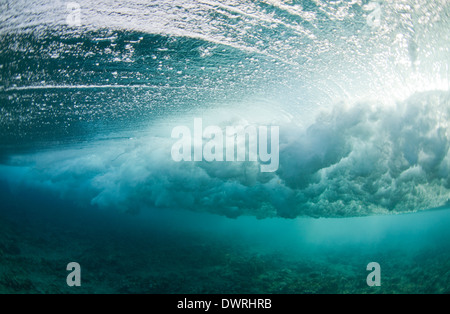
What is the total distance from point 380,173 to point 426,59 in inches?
202

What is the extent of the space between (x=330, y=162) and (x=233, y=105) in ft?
15.5

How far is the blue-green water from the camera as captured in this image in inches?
151

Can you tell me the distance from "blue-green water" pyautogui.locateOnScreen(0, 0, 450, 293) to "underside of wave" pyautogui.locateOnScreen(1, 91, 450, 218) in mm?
68

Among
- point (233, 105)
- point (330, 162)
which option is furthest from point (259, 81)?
point (330, 162)

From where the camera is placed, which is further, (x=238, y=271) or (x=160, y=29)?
(x=238, y=271)

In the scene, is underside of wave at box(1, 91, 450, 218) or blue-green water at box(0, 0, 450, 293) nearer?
blue-green water at box(0, 0, 450, 293)

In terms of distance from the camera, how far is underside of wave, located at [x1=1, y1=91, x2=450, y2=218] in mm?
7000

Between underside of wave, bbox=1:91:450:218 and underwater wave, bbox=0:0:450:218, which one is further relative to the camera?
underside of wave, bbox=1:91:450:218

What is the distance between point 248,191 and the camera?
45.2 ft

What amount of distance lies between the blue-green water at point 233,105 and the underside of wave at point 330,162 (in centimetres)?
7

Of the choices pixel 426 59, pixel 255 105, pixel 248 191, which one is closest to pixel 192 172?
pixel 248 191

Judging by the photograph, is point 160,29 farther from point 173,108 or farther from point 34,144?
point 34,144

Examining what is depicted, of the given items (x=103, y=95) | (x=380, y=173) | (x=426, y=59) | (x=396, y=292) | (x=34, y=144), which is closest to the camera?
(x=426, y=59)

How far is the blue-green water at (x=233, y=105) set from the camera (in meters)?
3.85
